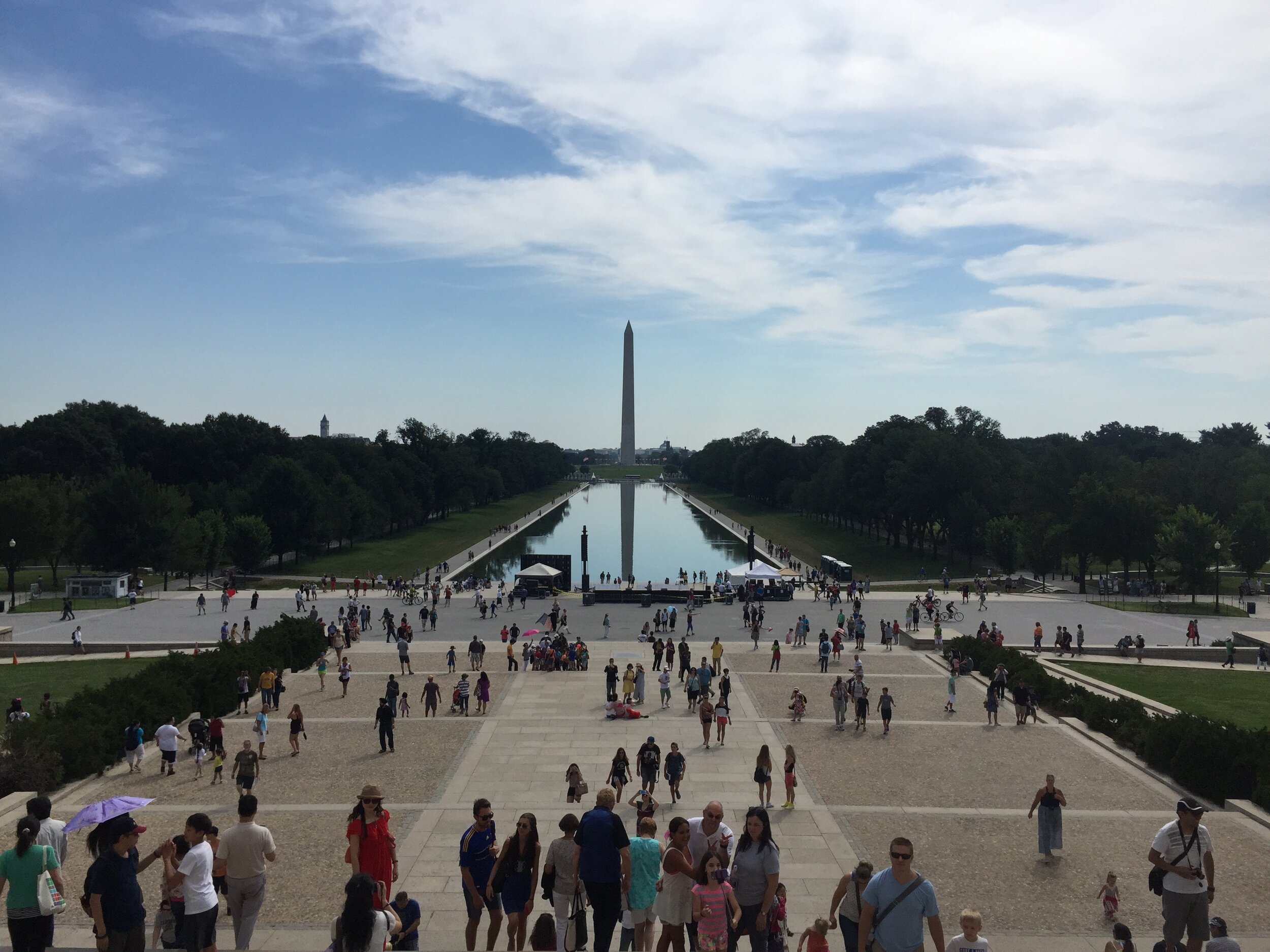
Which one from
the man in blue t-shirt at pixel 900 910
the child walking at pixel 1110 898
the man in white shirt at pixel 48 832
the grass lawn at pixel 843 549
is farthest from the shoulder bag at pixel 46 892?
the grass lawn at pixel 843 549

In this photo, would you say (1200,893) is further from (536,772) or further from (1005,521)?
(1005,521)

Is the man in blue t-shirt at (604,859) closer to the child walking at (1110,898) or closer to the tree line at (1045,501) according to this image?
the child walking at (1110,898)

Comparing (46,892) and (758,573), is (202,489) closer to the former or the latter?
(758,573)

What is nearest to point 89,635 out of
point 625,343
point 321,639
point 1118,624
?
point 321,639

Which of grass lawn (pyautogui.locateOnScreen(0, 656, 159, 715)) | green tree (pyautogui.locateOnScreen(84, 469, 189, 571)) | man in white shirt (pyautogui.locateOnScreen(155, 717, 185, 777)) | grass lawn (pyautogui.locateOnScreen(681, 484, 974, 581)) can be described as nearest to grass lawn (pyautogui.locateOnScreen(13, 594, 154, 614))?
green tree (pyautogui.locateOnScreen(84, 469, 189, 571))

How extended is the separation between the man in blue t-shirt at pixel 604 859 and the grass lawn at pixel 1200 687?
2062 cm

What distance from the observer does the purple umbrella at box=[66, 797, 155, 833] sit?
762 centimetres

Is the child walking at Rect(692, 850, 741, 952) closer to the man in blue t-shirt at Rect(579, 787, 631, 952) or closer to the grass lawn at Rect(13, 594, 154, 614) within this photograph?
the man in blue t-shirt at Rect(579, 787, 631, 952)

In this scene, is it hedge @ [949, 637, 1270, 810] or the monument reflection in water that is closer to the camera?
hedge @ [949, 637, 1270, 810]

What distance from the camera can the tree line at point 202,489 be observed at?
173 ft

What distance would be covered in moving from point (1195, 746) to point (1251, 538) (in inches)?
1789

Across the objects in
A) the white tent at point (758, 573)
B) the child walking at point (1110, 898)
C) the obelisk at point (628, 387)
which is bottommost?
the child walking at point (1110, 898)

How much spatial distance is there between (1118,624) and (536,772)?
103 feet

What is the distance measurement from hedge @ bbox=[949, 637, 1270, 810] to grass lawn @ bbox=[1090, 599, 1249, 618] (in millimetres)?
25628
